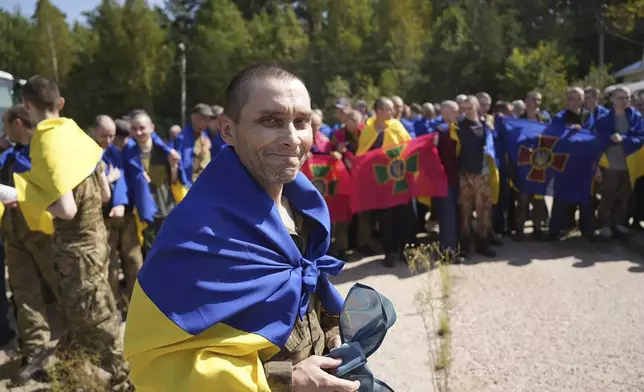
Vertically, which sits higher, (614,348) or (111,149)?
(111,149)

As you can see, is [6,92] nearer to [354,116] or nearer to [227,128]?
[354,116]

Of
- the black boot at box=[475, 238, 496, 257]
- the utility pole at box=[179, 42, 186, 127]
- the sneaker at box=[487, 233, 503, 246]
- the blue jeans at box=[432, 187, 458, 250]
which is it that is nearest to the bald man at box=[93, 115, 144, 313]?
the blue jeans at box=[432, 187, 458, 250]

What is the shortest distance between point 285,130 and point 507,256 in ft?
19.4

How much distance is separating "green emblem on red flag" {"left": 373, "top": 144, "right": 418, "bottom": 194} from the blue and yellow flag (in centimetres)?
424

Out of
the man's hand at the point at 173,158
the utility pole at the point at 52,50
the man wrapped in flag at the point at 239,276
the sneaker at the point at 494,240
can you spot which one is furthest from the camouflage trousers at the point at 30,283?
the utility pole at the point at 52,50

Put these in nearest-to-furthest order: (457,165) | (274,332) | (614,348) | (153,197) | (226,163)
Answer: (274,332) → (226,163) → (614,348) → (153,197) → (457,165)

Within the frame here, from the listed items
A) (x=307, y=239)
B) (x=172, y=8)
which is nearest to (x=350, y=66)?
(x=172, y=8)

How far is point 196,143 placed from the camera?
7.18 meters

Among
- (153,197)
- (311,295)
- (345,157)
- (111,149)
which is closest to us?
(311,295)

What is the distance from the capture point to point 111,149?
527 cm

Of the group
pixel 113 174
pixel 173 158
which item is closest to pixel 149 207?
pixel 113 174

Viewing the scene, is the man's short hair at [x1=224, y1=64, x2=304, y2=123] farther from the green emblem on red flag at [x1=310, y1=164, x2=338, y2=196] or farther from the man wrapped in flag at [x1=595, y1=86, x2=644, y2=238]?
the man wrapped in flag at [x1=595, y1=86, x2=644, y2=238]

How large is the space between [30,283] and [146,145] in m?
1.88

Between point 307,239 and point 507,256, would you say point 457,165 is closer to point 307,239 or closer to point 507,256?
point 507,256
